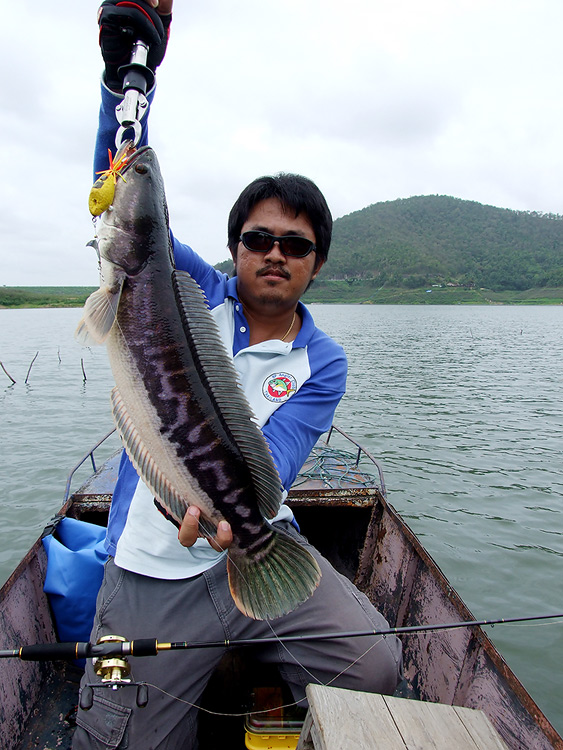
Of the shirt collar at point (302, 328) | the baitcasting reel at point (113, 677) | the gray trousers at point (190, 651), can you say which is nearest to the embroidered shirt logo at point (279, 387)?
the shirt collar at point (302, 328)

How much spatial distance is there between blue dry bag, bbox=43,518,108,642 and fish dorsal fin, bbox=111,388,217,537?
5.07 feet

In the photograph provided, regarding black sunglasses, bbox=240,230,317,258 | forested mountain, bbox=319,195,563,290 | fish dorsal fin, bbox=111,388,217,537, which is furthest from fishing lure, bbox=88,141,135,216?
forested mountain, bbox=319,195,563,290

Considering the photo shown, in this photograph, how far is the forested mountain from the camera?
443 ft

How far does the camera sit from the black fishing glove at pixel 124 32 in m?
2.50

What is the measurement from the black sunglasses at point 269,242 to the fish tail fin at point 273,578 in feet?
5.75

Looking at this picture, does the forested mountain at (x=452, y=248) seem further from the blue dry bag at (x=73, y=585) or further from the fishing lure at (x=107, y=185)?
the fishing lure at (x=107, y=185)

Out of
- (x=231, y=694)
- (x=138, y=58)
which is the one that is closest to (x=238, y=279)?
(x=138, y=58)

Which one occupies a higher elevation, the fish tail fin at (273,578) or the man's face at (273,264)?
the man's face at (273,264)

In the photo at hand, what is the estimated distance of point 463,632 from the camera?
11.1 ft

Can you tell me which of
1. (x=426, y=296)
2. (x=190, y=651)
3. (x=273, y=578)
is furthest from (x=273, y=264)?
(x=426, y=296)

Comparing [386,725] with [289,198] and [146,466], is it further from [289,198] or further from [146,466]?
[289,198]

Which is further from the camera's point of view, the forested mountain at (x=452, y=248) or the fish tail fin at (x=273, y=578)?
the forested mountain at (x=452, y=248)

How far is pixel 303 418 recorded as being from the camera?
3.17m

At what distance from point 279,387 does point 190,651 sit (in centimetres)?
167
